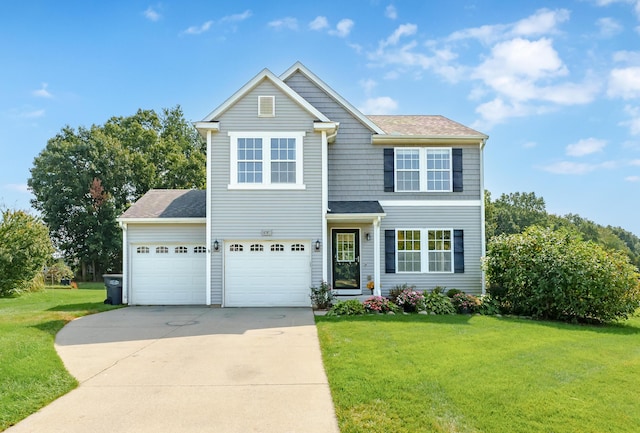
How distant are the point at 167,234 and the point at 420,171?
8.84 m

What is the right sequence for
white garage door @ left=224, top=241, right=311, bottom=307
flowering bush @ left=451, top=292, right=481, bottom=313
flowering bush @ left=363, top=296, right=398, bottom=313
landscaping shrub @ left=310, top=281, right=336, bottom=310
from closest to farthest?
1. flowering bush @ left=363, top=296, right=398, bottom=313
2. flowering bush @ left=451, top=292, right=481, bottom=313
3. landscaping shrub @ left=310, top=281, right=336, bottom=310
4. white garage door @ left=224, top=241, right=311, bottom=307

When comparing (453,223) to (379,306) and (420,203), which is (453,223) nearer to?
(420,203)

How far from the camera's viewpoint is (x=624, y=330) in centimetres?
1154

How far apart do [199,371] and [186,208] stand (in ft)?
34.2

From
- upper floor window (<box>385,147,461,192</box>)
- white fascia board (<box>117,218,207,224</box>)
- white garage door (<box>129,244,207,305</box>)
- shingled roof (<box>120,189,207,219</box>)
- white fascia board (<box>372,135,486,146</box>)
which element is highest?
white fascia board (<box>372,135,486,146</box>)

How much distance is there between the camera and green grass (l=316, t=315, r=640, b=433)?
4.80 metres

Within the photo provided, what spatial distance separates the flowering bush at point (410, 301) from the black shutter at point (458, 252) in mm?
2986

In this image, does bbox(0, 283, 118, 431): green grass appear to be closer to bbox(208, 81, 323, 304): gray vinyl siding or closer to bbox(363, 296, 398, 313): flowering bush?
bbox(208, 81, 323, 304): gray vinyl siding

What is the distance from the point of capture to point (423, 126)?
1714 cm

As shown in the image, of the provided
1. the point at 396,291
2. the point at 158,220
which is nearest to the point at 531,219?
the point at 396,291

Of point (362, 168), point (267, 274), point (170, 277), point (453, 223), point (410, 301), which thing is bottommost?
point (410, 301)

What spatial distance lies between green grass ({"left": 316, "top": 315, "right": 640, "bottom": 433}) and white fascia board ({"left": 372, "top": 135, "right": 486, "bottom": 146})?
7381mm

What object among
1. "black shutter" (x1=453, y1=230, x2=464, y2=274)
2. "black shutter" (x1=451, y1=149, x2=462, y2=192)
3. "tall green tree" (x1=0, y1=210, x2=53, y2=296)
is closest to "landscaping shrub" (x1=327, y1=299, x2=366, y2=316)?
"black shutter" (x1=453, y1=230, x2=464, y2=274)

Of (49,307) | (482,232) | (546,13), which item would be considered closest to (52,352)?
(49,307)
